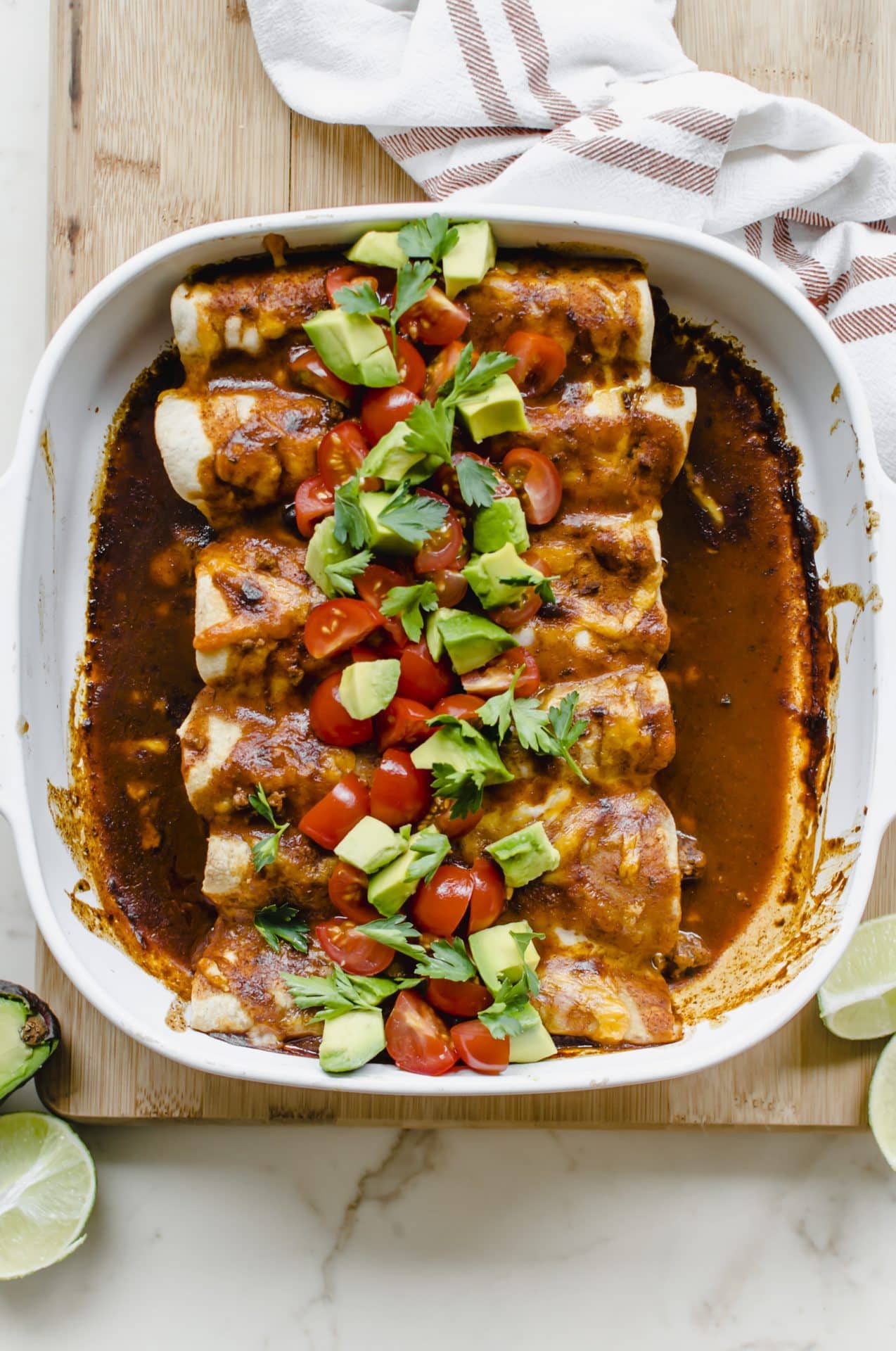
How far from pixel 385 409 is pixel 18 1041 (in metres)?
1.95

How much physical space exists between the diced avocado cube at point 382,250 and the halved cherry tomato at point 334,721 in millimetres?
1053

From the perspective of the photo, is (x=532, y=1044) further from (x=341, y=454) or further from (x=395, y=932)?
(x=341, y=454)

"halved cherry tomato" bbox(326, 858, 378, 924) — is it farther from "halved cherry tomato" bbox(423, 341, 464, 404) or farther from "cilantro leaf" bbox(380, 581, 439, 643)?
"halved cherry tomato" bbox(423, 341, 464, 404)

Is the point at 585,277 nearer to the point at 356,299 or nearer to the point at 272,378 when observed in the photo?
the point at 356,299

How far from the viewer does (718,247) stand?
2.83 m

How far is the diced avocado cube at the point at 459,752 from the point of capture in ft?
8.84

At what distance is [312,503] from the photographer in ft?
9.21

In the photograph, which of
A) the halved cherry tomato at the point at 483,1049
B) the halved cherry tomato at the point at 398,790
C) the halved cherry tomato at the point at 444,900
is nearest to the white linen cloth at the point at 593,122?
the halved cherry tomato at the point at 398,790

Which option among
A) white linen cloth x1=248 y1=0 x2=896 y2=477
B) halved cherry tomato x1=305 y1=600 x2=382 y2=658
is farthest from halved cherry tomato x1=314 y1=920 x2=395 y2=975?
white linen cloth x1=248 y1=0 x2=896 y2=477

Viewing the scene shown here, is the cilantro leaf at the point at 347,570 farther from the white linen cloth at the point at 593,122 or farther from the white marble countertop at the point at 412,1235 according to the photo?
the white marble countertop at the point at 412,1235

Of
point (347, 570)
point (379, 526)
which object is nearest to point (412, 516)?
point (379, 526)

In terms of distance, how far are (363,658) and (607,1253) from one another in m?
2.00

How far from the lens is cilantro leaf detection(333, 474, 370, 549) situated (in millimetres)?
2650

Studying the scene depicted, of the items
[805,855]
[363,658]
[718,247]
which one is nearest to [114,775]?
[363,658]
